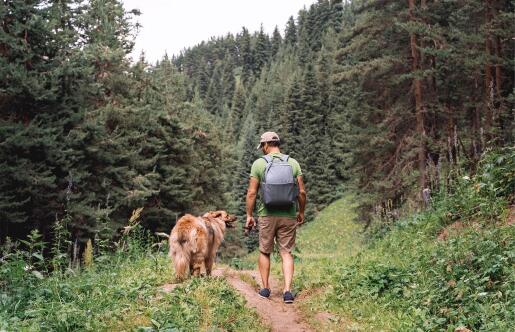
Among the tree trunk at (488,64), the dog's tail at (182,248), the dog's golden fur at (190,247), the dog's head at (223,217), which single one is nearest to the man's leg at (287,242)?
the dog's golden fur at (190,247)

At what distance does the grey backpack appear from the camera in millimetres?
6789

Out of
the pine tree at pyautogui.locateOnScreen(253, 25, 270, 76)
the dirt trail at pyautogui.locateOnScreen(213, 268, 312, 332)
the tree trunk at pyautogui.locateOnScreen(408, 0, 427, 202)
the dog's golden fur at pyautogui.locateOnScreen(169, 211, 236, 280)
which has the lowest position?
the dirt trail at pyautogui.locateOnScreen(213, 268, 312, 332)

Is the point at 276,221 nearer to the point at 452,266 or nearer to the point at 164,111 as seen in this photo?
the point at 452,266

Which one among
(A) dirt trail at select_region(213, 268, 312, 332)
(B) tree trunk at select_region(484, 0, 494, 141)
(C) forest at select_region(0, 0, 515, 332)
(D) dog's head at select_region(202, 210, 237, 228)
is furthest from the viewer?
(B) tree trunk at select_region(484, 0, 494, 141)

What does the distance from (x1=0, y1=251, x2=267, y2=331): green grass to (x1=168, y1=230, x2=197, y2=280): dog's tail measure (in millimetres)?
428

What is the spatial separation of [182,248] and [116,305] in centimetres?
166

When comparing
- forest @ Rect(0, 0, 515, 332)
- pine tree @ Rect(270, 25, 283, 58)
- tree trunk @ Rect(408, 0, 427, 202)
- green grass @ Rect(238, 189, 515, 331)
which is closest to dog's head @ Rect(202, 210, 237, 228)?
forest @ Rect(0, 0, 515, 332)

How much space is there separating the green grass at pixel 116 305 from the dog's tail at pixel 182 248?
16.8 inches

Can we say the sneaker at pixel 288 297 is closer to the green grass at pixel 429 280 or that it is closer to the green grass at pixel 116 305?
the green grass at pixel 429 280

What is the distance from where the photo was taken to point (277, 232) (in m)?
7.17

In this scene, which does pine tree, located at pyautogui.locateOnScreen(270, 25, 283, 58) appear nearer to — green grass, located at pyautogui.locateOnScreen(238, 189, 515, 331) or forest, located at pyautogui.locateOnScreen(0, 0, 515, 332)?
forest, located at pyautogui.locateOnScreen(0, 0, 515, 332)

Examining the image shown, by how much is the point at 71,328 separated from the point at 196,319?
128cm

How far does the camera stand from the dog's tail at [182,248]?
7020 mm

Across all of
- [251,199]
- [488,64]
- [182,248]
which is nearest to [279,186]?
[251,199]
